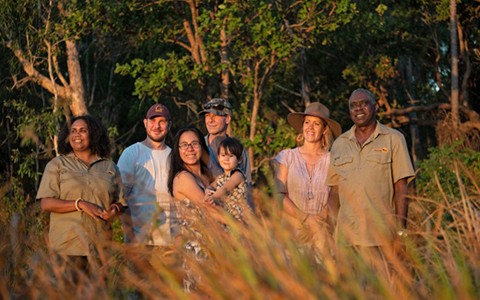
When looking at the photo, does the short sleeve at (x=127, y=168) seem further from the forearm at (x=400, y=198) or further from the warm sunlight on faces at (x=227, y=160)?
the forearm at (x=400, y=198)

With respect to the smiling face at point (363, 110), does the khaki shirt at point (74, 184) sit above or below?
below

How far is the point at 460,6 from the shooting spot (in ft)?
76.5

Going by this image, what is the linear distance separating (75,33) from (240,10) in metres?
2.97

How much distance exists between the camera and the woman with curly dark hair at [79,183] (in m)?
6.26

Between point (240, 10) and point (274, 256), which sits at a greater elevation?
point (240, 10)

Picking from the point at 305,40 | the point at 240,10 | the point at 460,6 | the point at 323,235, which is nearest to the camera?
the point at 323,235

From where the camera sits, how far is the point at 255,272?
3.28 meters

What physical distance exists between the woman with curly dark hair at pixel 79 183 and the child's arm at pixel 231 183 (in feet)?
2.03

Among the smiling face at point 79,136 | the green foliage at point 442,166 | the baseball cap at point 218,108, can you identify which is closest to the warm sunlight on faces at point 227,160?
the smiling face at point 79,136

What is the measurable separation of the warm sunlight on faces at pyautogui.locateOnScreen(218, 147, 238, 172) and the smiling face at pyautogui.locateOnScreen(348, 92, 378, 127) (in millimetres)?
840

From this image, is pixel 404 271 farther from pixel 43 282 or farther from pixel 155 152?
pixel 155 152

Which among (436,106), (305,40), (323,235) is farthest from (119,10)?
(323,235)

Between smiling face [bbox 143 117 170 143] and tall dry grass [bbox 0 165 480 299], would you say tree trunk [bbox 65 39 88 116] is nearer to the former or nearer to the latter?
smiling face [bbox 143 117 170 143]

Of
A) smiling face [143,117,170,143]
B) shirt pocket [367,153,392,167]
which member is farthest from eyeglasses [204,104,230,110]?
shirt pocket [367,153,392,167]
